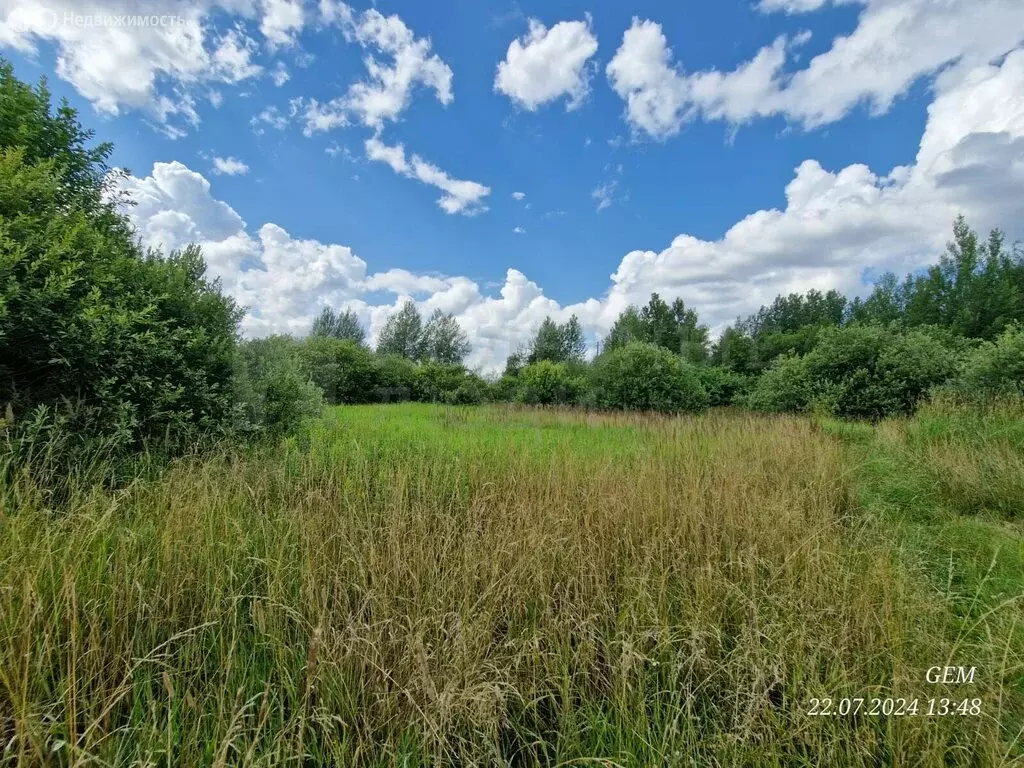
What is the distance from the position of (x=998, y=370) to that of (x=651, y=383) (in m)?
8.07

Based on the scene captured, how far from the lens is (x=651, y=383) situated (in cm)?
1467

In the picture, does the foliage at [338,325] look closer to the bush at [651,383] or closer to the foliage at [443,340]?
the foliage at [443,340]

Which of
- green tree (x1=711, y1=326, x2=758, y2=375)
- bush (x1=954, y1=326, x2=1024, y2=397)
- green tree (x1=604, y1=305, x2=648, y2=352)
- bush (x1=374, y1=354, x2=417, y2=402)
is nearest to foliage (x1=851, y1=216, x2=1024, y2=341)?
green tree (x1=711, y1=326, x2=758, y2=375)

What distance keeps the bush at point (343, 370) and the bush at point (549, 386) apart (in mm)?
8145

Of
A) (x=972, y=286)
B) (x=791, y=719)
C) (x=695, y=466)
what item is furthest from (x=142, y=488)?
(x=972, y=286)

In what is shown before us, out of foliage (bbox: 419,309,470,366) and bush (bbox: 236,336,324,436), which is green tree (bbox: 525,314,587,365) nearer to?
foliage (bbox: 419,309,470,366)

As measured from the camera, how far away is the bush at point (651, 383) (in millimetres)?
14703

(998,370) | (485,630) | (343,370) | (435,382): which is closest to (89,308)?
(485,630)

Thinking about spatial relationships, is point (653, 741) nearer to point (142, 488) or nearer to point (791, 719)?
point (791, 719)

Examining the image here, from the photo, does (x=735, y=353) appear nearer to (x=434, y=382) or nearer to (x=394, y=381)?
(x=434, y=382)

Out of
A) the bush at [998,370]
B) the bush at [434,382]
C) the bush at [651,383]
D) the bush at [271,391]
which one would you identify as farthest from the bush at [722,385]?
the bush at [271,391]

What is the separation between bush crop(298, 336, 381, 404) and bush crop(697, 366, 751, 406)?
1653 cm

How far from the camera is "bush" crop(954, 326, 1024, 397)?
8469mm

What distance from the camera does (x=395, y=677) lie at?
71.2 inches
